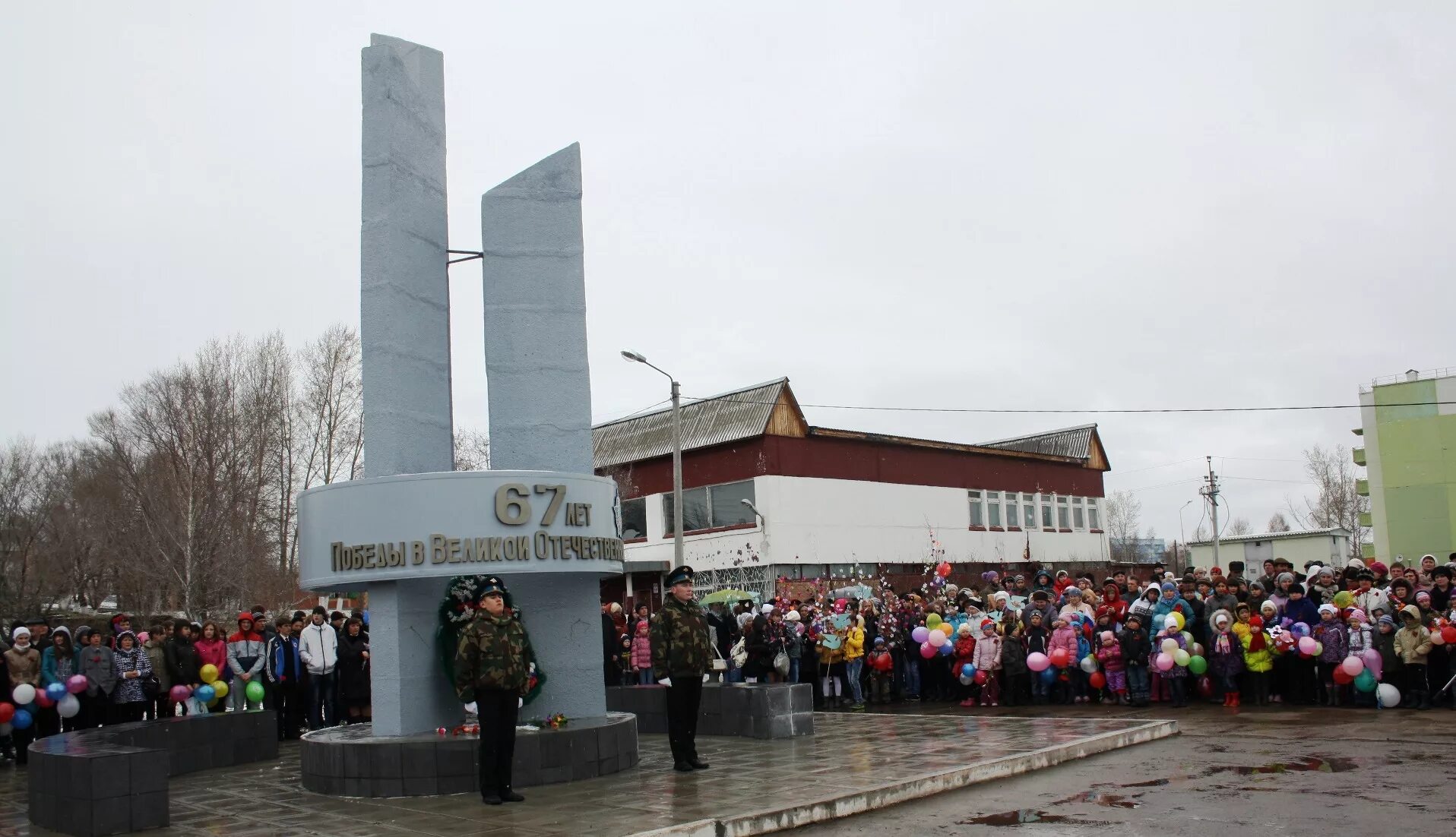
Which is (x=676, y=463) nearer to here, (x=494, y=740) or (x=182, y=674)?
(x=182, y=674)

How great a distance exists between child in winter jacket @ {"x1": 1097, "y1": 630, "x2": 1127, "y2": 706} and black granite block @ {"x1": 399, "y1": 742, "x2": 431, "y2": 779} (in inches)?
397

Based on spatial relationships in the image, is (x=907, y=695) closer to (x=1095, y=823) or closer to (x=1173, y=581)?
(x=1173, y=581)

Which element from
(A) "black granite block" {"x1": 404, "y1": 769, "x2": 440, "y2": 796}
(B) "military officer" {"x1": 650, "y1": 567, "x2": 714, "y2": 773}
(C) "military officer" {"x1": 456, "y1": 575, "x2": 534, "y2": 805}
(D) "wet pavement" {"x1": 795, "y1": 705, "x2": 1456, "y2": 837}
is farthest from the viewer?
(B) "military officer" {"x1": 650, "y1": 567, "x2": 714, "y2": 773}

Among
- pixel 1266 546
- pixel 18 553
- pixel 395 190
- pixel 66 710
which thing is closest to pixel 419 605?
pixel 395 190

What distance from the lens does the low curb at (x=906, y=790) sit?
26.2 ft

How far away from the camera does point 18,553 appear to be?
1843 inches

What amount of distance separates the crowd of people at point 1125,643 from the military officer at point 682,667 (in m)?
1.97

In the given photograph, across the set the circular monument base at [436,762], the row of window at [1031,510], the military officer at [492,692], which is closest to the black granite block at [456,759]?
the circular monument base at [436,762]

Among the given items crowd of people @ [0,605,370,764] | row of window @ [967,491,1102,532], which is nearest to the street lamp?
crowd of people @ [0,605,370,764]

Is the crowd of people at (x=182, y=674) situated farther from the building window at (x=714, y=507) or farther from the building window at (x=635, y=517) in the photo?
the building window at (x=635, y=517)

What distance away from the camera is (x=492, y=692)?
9.30 meters

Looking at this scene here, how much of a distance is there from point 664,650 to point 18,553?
1780 inches

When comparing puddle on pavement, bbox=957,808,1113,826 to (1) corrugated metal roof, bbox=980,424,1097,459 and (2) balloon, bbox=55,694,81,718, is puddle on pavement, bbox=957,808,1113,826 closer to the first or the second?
(2) balloon, bbox=55,694,81,718

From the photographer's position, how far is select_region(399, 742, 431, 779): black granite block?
9.77 metres
